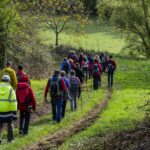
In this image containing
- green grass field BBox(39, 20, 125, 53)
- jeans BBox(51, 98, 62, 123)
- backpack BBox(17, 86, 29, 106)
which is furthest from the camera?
green grass field BBox(39, 20, 125, 53)

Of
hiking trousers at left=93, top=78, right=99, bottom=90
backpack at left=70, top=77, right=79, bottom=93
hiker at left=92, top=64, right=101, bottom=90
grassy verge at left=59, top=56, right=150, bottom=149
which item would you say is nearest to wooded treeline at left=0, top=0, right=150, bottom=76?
grassy verge at left=59, top=56, right=150, bottom=149

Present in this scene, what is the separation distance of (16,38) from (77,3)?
23.3 meters

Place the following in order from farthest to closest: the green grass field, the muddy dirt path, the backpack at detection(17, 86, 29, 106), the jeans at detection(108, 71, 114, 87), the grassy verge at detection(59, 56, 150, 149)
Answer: the green grass field, the jeans at detection(108, 71, 114, 87), the grassy verge at detection(59, 56, 150, 149), the backpack at detection(17, 86, 29, 106), the muddy dirt path

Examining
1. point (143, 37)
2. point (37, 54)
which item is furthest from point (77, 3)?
point (37, 54)

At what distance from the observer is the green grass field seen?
59938 mm

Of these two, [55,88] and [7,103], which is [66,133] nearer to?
[55,88]

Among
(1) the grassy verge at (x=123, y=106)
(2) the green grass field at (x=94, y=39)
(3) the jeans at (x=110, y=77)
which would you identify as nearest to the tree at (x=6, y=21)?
(3) the jeans at (x=110, y=77)

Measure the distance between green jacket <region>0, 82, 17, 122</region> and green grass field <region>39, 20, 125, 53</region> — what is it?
134ft

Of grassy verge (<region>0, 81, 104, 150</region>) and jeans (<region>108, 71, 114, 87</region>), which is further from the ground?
jeans (<region>108, 71, 114, 87</region>)

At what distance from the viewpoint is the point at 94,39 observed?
2820 inches

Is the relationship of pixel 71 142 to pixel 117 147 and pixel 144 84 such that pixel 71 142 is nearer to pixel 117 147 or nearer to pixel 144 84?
pixel 117 147

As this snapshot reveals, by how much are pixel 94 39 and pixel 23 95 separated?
55.9 m

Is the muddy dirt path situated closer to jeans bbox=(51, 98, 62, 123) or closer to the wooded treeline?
jeans bbox=(51, 98, 62, 123)

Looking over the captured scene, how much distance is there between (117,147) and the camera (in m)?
11.4
